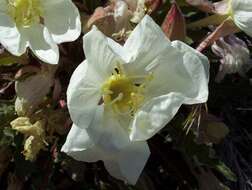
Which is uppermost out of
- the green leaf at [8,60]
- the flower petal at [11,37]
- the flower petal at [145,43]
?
the flower petal at [145,43]

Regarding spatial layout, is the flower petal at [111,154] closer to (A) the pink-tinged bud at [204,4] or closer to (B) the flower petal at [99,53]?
(B) the flower petal at [99,53]

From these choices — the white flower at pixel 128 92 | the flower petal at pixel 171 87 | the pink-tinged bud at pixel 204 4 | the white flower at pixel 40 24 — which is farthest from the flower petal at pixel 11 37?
the pink-tinged bud at pixel 204 4

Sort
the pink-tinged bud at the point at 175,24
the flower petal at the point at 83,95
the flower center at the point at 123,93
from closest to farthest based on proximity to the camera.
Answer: the flower petal at the point at 83,95
the flower center at the point at 123,93
the pink-tinged bud at the point at 175,24

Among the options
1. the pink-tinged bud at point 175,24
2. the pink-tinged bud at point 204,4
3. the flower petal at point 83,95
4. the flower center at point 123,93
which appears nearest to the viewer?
the flower petal at point 83,95

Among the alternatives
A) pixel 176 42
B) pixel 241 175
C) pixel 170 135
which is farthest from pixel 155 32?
pixel 241 175

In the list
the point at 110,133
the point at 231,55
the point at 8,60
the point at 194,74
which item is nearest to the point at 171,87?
the point at 194,74

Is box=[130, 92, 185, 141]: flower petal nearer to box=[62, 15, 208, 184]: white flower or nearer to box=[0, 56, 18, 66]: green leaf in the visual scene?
box=[62, 15, 208, 184]: white flower

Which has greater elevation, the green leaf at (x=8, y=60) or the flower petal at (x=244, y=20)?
the flower petal at (x=244, y=20)

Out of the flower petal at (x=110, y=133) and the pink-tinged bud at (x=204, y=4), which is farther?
the pink-tinged bud at (x=204, y=4)
